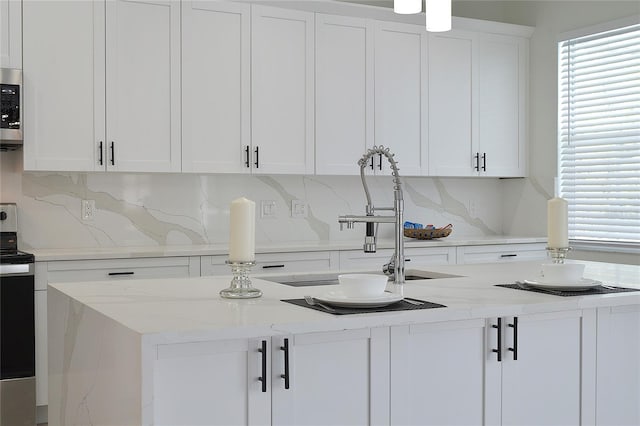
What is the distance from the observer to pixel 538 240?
5344 mm

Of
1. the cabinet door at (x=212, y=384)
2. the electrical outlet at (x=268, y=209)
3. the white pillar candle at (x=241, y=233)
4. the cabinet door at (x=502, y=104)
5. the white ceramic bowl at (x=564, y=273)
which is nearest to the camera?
the cabinet door at (x=212, y=384)

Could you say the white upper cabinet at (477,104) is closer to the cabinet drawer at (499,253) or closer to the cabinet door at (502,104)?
the cabinet door at (502,104)

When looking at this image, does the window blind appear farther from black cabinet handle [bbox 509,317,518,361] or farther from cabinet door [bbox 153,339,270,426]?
cabinet door [bbox 153,339,270,426]

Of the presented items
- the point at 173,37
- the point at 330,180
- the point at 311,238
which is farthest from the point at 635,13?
the point at 173,37

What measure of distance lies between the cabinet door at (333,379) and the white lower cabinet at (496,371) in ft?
0.17

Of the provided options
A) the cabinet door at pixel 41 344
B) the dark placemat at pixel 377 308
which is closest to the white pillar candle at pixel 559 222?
the dark placemat at pixel 377 308

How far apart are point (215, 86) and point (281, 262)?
3.77 feet

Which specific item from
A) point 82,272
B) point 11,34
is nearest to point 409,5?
point 82,272

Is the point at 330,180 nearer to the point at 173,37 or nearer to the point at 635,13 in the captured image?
the point at 173,37

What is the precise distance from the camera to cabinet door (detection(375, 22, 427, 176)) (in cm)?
502

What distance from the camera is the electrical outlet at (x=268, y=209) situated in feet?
16.3

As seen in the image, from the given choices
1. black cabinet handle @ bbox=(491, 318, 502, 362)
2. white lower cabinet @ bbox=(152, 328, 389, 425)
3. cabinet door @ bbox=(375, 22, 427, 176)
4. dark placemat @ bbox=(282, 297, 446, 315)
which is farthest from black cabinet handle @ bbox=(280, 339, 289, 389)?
cabinet door @ bbox=(375, 22, 427, 176)

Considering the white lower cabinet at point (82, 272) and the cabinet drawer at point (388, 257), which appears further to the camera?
the cabinet drawer at point (388, 257)

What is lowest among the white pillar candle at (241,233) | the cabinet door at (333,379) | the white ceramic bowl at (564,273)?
the cabinet door at (333,379)
